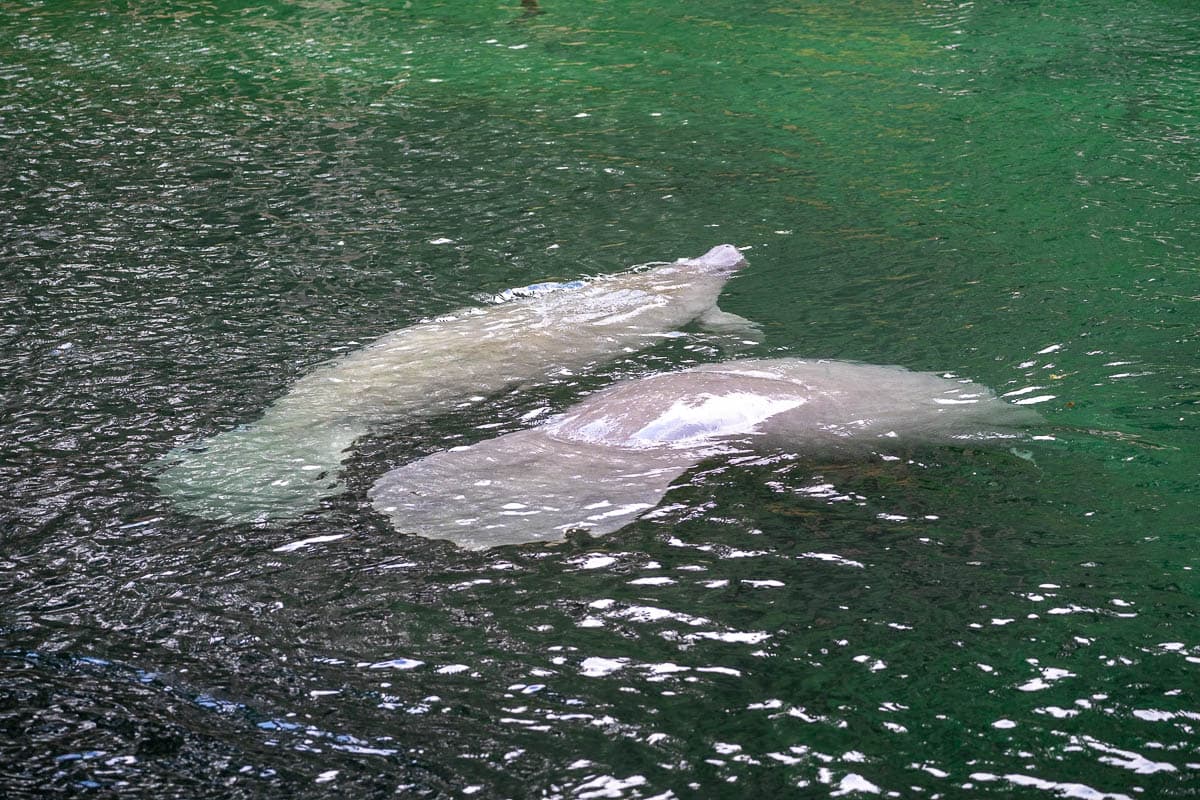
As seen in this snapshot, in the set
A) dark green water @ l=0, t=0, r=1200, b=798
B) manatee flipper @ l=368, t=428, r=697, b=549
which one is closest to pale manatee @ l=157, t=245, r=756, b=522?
dark green water @ l=0, t=0, r=1200, b=798

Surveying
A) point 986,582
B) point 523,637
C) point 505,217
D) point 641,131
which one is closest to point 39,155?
point 505,217

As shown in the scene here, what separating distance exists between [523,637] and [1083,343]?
416cm

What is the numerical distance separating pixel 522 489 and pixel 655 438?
79 cm

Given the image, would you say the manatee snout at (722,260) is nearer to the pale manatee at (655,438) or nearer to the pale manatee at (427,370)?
the pale manatee at (427,370)

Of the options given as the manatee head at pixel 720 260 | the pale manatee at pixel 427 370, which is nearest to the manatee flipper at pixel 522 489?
the pale manatee at pixel 427 370

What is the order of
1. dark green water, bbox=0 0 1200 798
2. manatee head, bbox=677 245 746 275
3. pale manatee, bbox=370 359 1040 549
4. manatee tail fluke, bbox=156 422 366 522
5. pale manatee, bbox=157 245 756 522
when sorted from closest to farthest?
dark green water, bbox=0 0 1200 798
pale manatee, bbox=370 359 1040 549
manatee tail fluke, bbox=156 422 366 522
pale manatee, bbox=157 245 756 522
manatee head, bbox=677 245 746 275

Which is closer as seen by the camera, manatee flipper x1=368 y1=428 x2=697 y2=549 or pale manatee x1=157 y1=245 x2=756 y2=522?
manatee flipper x1=368 y1=428 x2=697 y2=549

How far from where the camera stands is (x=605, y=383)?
22.4ft

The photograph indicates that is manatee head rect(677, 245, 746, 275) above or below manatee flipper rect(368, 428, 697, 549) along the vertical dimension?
above

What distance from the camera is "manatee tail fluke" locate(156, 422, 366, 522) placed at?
541 cm

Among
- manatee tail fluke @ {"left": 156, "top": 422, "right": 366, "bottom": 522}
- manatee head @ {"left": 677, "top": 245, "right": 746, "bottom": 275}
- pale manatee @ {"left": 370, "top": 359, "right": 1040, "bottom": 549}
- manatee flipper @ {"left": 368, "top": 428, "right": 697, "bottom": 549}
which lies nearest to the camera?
manatee flipper @ {"left": 368, "top": 428, "right": 697, "bottom": 549}

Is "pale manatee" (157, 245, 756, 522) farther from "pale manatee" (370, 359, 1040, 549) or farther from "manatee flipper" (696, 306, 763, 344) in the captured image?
"pale manatee" (370, 359, 1040, 549)

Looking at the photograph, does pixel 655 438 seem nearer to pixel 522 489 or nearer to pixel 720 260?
pixel 522 489

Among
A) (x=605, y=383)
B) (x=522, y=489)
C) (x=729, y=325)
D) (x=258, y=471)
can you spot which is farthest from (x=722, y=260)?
(x=258, y=471)
